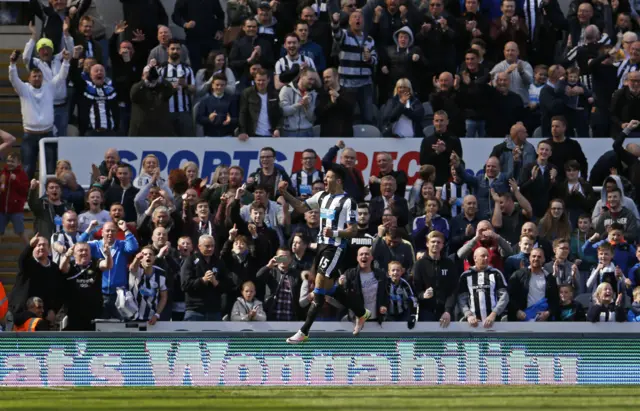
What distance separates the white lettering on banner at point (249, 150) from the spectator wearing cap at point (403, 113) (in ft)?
0.53

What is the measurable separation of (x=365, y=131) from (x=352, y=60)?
3.49 ft

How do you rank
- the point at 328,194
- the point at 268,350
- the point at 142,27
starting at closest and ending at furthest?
the point at 268,350 < the point at 328,194 < the point at 142,27

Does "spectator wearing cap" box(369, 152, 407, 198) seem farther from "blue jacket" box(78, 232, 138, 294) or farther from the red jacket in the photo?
the red jacket

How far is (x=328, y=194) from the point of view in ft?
52.8

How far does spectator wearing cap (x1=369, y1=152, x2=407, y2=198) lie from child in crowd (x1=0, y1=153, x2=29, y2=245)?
4706 millimetres

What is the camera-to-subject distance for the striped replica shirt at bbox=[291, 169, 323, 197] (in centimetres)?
1875

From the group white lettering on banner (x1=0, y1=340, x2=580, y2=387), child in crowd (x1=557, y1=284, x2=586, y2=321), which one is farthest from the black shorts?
child in crowd (x1=557, y1=284, x2=586, y2=321)

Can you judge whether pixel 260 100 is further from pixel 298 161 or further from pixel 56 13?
pixel 56 13

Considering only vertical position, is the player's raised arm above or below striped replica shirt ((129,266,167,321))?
above

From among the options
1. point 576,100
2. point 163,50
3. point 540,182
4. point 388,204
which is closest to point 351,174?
point 388,204

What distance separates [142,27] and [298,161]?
3353mm

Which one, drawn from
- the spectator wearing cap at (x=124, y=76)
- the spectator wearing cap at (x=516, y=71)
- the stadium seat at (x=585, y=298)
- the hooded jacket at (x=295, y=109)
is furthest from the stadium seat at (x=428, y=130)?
the stadium seat at (x=585, y=298)

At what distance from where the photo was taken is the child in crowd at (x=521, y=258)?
16984 mm

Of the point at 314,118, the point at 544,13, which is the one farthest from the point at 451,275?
the point at 544,13
